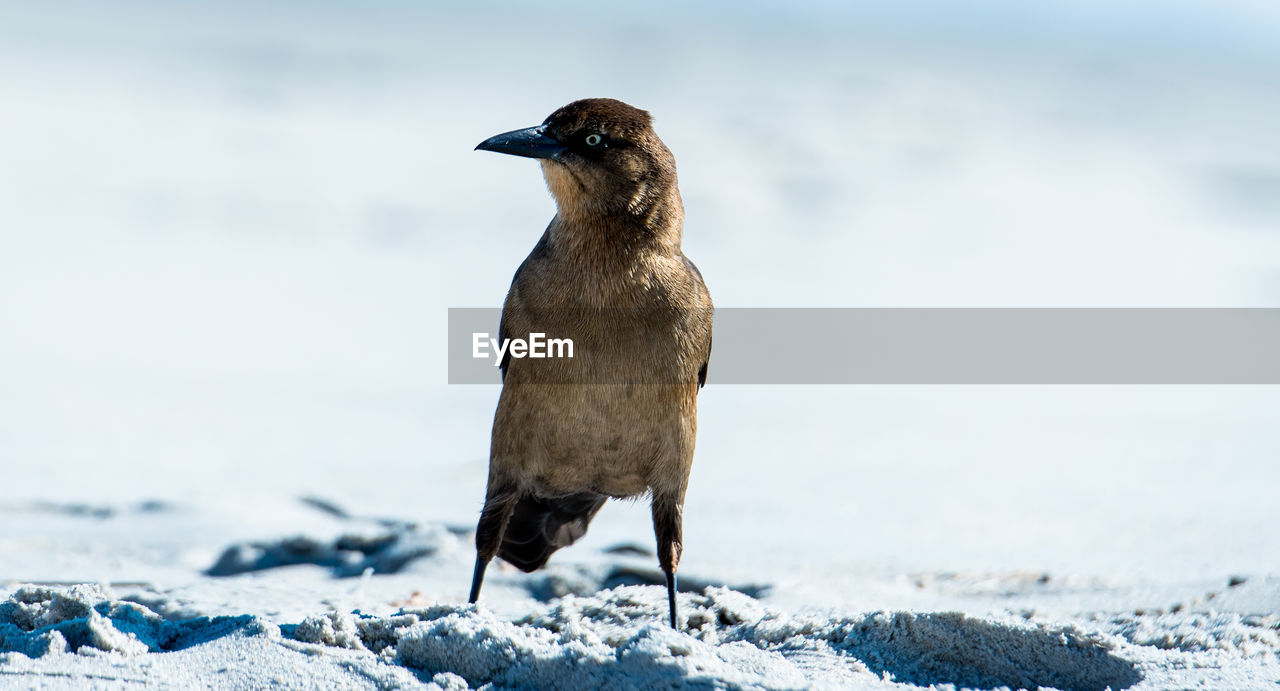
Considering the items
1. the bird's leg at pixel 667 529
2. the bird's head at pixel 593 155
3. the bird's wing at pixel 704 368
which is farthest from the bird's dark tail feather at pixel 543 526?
the bird's head at pixel 593 155

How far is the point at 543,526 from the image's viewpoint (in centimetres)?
452

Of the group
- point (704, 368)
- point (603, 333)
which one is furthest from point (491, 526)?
point (704, 368)

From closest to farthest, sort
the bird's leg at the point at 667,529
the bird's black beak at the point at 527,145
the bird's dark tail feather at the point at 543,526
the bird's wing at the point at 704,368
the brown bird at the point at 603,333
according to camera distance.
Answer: the brown bird at the point at 603,333, the bird's black beak at the point at 527,145, the bird's leg at the point at 667,529, the bird's wing at the point at 704,368, the bird's dark tail feather at the point at 543,526

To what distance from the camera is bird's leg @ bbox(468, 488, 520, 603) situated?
408 centimetres

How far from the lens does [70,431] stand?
7914 millimetres

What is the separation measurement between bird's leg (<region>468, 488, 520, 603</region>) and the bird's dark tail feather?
237 millimetres

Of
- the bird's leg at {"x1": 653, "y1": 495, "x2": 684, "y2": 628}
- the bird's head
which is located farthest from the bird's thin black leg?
the bird's head

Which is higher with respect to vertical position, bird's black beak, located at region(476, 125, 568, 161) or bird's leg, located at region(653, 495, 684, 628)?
bird's black beak, located at region(476, 125, 568, 161)

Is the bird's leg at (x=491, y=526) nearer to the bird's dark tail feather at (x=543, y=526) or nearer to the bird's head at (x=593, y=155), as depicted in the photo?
the bird's dark tail feather at (x=543, y=526)

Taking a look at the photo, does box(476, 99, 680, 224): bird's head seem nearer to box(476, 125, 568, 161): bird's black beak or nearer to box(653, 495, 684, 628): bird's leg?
box(476, 125, 568, 161): bird's black beak

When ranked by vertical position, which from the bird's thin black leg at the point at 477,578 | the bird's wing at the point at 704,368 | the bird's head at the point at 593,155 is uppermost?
the bird's head at the point at 593,155

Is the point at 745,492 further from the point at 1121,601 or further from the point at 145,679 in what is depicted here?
the point at 145,679

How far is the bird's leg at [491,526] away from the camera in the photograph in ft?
13.4

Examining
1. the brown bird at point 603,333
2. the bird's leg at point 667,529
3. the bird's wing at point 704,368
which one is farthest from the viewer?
the bird's wing at point 704,368
